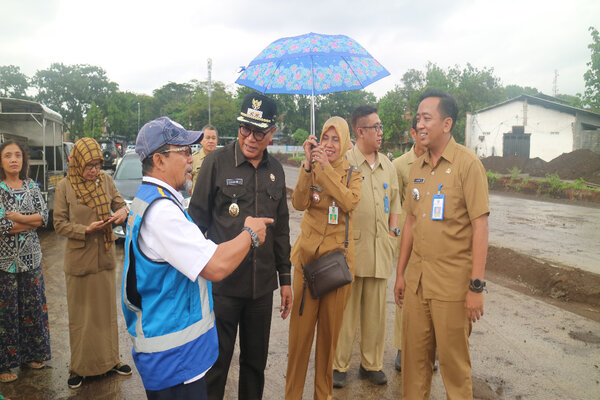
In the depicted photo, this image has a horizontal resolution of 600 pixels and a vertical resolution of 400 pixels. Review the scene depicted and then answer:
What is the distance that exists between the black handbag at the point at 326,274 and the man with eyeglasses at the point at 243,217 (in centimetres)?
28

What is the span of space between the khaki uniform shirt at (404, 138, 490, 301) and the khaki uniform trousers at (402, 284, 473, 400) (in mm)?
93

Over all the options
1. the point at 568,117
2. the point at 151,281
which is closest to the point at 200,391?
the point at 151,281

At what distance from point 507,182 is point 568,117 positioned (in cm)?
1081

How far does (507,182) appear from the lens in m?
18.7

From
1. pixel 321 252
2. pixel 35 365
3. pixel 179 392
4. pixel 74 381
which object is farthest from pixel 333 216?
pixel 35 365

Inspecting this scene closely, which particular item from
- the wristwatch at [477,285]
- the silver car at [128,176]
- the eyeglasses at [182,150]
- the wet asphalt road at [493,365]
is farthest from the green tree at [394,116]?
the eyeglasses at [182,150]

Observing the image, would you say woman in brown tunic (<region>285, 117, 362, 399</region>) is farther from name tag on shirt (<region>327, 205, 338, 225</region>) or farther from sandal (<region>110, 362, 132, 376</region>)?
sandal (<region>110, 362, 132, 376</region>)

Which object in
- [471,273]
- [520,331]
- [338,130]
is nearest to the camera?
[471,273]

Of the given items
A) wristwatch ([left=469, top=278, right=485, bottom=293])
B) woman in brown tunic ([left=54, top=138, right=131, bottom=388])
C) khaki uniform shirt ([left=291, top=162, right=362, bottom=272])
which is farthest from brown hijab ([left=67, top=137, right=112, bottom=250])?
wristwatch ([left=469, top=278, right=485, bottom=293])

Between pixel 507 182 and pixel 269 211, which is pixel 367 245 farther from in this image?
pixel 507 182

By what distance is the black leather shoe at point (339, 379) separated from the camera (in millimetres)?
3576

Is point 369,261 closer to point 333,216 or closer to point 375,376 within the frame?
point 333,216

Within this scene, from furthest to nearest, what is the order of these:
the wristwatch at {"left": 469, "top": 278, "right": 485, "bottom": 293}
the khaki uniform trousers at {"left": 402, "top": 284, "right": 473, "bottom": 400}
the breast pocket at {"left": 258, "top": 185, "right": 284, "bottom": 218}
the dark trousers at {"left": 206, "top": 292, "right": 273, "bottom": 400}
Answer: the breast pocket at {"left": 258, "top": 185, "right": 284, "bottom": 218} < the dark trousers at {"left": 206, "top": 292, "right": 273, "bottom": 400} < the khaki uniform trousers at {"left": 402, "top": 284, "right": 473, "bottom": 400} < the wristwatch at {"left": 469, "top": 278, "right": 485, "bottom": 293}

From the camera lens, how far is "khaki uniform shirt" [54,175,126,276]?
3592 millimetres
